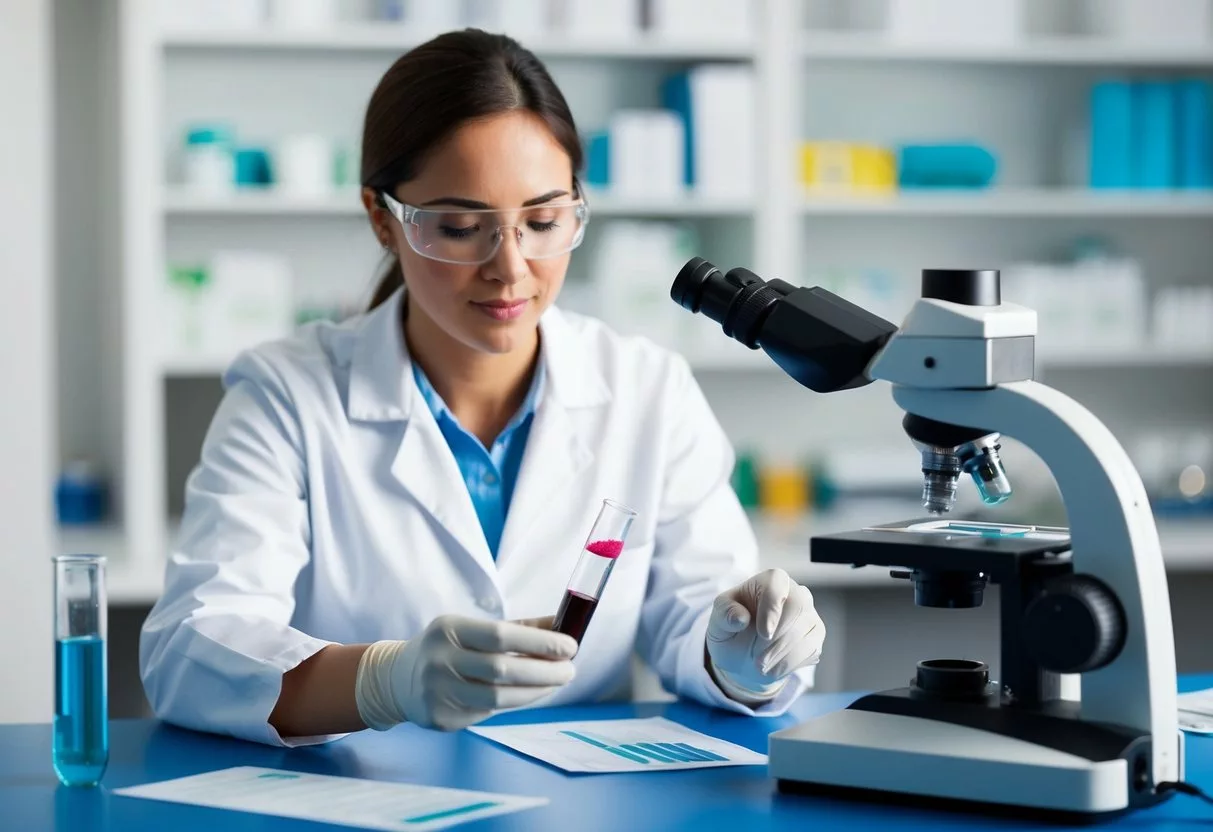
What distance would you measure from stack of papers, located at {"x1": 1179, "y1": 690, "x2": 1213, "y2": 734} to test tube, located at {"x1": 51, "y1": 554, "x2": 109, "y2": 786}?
3.48ft

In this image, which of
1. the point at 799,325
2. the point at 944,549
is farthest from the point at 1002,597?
the point at 799,325

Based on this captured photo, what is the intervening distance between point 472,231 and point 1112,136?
2.50m

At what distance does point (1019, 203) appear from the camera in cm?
370

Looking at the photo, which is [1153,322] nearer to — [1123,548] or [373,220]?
[373,220]

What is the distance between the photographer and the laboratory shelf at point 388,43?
340cm

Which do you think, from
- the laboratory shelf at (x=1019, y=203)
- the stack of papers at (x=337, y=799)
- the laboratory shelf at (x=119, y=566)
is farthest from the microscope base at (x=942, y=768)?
the laboratory shelf at (x=1019, y=203)

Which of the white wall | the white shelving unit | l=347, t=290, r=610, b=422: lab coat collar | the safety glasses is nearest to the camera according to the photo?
the safety glasses

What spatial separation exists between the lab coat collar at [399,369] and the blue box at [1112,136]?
2203 mm

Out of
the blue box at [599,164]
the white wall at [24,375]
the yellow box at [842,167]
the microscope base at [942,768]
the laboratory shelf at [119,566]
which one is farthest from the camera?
the yellow box at [842,167]

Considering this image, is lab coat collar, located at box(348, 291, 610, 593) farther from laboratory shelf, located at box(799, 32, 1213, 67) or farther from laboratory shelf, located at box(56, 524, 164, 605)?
laboratory shelf, located at box(799, 32, 1213, 67)

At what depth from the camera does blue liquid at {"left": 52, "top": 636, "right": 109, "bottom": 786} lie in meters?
1.27

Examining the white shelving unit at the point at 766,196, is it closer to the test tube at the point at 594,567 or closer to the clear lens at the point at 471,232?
the clear lens at the point at 471,232

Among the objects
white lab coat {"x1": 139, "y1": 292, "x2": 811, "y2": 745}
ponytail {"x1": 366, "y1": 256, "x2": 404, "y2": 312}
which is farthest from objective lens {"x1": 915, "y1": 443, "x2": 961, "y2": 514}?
ponytail {"x1": 366, "y1": 256, "x2": 404, "y2": 312}

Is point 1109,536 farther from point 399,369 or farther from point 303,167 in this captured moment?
point 303,167
